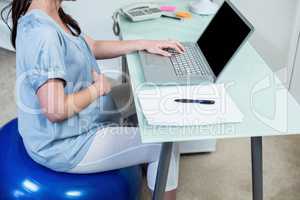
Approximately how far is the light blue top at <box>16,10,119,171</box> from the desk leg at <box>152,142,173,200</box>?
27cm

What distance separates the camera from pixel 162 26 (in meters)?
1.83

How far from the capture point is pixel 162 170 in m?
1.28

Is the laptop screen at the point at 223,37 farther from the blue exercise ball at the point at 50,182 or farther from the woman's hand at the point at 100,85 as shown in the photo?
the blue exercise ball at the point at 50,182

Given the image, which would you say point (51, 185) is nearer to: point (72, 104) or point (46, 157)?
point (46, 157)

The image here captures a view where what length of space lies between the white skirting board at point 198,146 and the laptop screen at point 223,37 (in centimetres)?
63

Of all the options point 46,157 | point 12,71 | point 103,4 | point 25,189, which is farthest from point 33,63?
point 12,71

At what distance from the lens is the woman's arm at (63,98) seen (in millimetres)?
1179

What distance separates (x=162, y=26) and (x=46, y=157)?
2.67 ft

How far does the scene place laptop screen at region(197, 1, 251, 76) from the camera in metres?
1.37

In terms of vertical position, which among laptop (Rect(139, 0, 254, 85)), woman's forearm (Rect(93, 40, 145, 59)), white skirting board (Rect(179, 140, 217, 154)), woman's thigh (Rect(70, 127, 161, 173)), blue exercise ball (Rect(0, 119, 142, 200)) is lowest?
white skirting board (Rect(179, 140, 217, 154))

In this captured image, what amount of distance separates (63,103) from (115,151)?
0.27 m

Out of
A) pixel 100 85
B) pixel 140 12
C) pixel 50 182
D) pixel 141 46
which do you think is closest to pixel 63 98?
pixel 100 85

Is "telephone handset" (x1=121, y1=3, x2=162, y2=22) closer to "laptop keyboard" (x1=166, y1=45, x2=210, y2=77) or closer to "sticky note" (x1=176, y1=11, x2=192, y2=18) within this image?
"sticky note" (x1=176, y1=11, x2=192, y2=18)

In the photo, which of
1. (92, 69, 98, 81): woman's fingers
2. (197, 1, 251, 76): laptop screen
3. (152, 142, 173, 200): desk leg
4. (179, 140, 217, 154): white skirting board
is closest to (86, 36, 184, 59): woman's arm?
(197, 1, 251, 76): laptop screen
